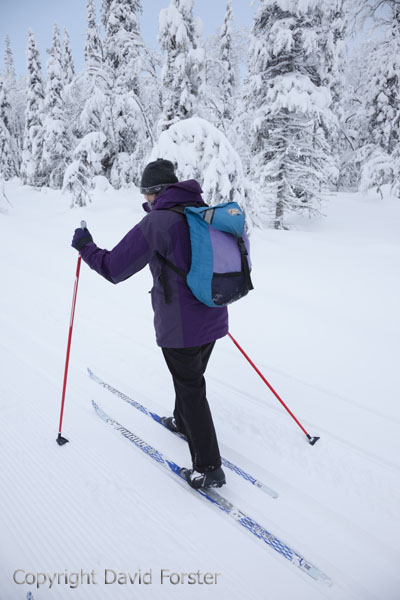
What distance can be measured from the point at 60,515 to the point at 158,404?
4.28 ft

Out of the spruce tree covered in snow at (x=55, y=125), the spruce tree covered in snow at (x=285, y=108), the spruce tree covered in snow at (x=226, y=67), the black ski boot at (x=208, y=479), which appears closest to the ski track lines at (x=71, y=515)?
the black ski boot at (x=208, y=479)

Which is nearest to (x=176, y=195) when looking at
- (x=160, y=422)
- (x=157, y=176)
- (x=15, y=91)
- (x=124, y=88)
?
(x=157, y=176)

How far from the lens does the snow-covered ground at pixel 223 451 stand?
1883 millimetres

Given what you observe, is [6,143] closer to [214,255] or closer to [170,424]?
[170,424]

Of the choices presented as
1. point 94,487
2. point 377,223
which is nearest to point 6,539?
point 94,487

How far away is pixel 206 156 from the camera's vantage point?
781cm

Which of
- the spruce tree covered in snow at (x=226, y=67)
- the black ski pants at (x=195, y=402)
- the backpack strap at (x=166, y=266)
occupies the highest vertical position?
the spruce tree covered in snow at (x=226, y=67)

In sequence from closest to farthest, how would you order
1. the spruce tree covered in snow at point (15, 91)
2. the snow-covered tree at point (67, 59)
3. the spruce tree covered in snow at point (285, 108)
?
the spruce tree covered in snow at point (285, 108) → the snow-covered tree at point (67, 59) → the spruce tree covered in snow at point (15, 91)

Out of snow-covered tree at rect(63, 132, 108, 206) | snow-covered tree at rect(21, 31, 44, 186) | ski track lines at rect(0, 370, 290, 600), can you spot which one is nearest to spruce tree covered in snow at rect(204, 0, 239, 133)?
snow-covered tree at rect(63, 132, 108, 206)

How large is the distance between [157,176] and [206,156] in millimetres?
6358

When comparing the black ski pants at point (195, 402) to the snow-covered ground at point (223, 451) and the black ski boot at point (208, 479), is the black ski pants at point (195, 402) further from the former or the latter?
the snow-covered ground at point (223, 451)

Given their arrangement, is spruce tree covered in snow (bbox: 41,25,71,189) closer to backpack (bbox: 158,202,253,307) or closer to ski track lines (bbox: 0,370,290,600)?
backpack (bbox: 158,202,253,307)

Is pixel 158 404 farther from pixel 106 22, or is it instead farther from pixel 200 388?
pixel 106 22

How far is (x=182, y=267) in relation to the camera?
2.00 metres
